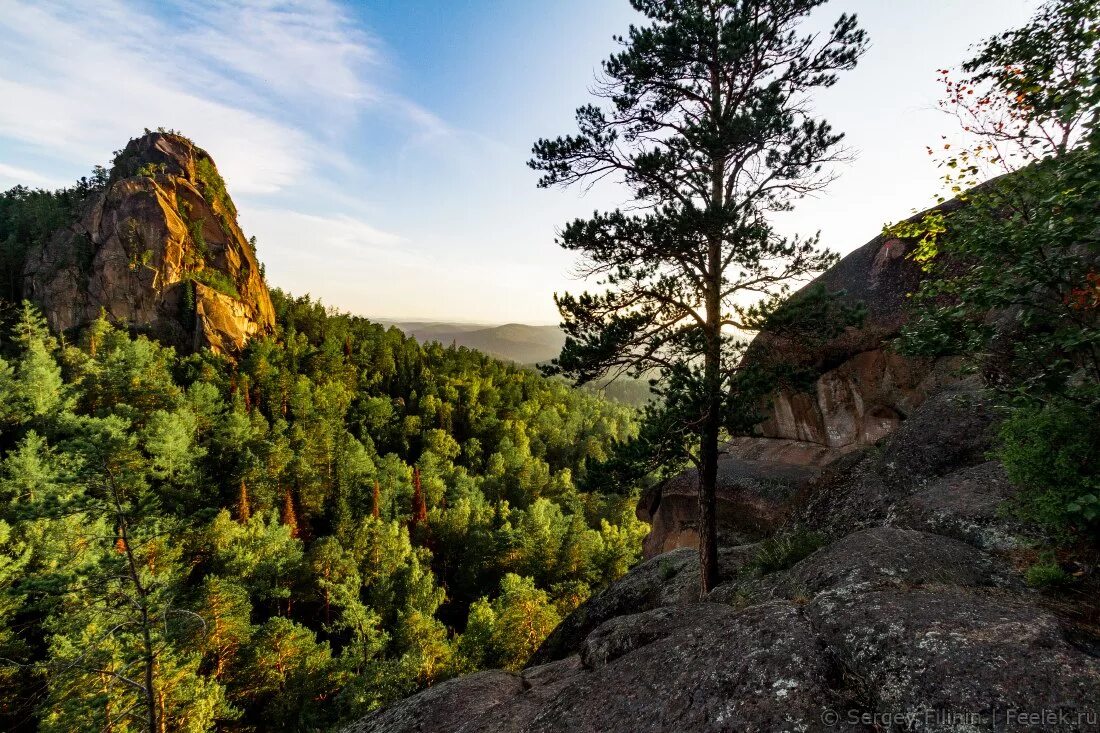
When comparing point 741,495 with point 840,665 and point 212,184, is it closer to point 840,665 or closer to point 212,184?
point 840,665

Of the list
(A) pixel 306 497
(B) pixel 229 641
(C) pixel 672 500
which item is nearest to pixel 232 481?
(A) pixel 306 497

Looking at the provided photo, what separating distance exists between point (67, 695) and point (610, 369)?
85.9ft

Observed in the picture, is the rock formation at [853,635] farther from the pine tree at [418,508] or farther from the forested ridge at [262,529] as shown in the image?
the pine tree at [418,508]

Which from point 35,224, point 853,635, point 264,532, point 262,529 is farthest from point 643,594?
point 35,224

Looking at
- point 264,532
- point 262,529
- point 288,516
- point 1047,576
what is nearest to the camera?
point 1047,576

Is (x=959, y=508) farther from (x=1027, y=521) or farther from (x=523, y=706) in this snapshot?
(x=523, y=706)

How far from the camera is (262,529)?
131 ft

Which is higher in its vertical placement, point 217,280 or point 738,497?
point 217,280

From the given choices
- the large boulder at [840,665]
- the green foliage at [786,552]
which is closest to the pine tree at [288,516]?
the large boulder at [840,665]

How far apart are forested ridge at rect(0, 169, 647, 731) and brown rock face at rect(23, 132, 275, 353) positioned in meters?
4.93

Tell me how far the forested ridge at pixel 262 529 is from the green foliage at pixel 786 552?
428 centimetres

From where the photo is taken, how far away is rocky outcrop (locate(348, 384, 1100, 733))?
381cm

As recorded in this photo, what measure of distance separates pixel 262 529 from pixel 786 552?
4504 cm

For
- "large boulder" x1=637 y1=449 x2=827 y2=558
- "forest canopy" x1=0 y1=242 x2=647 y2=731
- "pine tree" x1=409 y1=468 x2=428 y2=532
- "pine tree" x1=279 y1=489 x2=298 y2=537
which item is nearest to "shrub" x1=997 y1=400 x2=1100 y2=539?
"forest canopy" x1=0 y1=242 x2=647 y2=731
